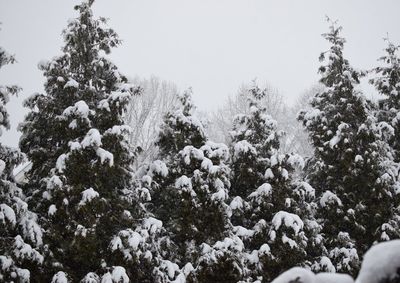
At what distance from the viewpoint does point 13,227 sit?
7.97 metres

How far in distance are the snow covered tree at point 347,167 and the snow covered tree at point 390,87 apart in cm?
102

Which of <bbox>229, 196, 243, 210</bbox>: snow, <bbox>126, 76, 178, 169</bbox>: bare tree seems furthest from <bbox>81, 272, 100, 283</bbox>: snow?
<bbox>126, 76, 178, 169</bbox>: bare tree

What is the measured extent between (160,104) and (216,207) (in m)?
14.3

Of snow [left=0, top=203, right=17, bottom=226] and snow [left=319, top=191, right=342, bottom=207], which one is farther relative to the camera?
snow [left=319, top=191, right=342, bottom=207]

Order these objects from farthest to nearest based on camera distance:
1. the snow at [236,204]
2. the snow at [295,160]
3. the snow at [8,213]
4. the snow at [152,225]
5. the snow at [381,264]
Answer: the snow at [295,160] < the snow at [236,204] < the snow at [152,225] < the snow at [8,213] < the snow at [381,264]

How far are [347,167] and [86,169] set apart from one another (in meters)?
8.30

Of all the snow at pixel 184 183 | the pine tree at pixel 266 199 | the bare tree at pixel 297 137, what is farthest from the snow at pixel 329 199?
the bare tree at pixel 297 137

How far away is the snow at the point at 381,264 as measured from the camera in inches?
122

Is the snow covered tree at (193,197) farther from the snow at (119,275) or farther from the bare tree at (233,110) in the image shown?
the bare tree at (233,110)

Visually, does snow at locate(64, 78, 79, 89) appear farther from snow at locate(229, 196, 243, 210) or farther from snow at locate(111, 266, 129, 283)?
snow at locate(229, 196, 243, 210)

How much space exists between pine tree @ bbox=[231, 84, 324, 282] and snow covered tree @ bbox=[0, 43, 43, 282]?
530 centimetres

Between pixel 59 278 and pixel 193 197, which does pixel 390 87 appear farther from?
pixel 59 278

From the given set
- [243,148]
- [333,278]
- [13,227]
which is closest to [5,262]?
[13,227]

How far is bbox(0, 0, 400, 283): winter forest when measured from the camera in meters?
8.77
